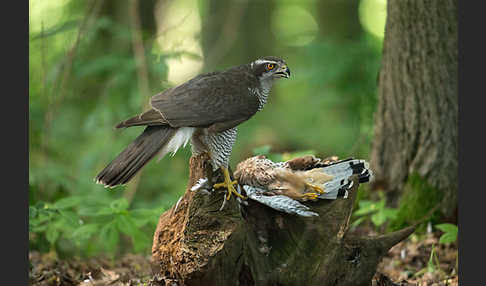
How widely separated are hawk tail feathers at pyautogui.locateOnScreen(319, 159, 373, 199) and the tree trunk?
64.1 inches

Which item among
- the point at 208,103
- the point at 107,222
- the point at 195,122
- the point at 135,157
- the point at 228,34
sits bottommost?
the point at 107,222

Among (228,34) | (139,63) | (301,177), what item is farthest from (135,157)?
(228,34)

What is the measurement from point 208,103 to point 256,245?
1146 millimetres

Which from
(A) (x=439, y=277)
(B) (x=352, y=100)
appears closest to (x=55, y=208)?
(A) (x=439, y=277)

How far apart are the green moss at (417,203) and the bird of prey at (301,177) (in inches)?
63.0

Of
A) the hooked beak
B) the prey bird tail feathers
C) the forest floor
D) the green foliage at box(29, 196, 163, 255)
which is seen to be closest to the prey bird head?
the hooked beak

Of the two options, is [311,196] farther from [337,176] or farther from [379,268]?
[379,268]

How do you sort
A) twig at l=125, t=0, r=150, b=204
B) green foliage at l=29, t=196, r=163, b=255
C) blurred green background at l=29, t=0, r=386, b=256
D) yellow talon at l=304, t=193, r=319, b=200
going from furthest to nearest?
1. twig at l=125, t=0, r=150, b=204
2. blurred green background at l=29, t=0, r=386, b=256
3. green foliage at l=29, t=196, r=163, b=255
4. yellow talon at l=304, t=193, r=319, b=200

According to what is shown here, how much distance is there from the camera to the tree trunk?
15.8 ft

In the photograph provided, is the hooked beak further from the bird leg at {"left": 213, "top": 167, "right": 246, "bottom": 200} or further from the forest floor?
the forest floor

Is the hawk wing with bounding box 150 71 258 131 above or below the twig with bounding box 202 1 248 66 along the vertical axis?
below

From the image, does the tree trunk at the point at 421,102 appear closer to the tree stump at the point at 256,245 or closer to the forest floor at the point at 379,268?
the forest floor at the point at 379,268

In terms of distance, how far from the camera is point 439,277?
4363 mm

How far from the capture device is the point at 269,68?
13.3ft
